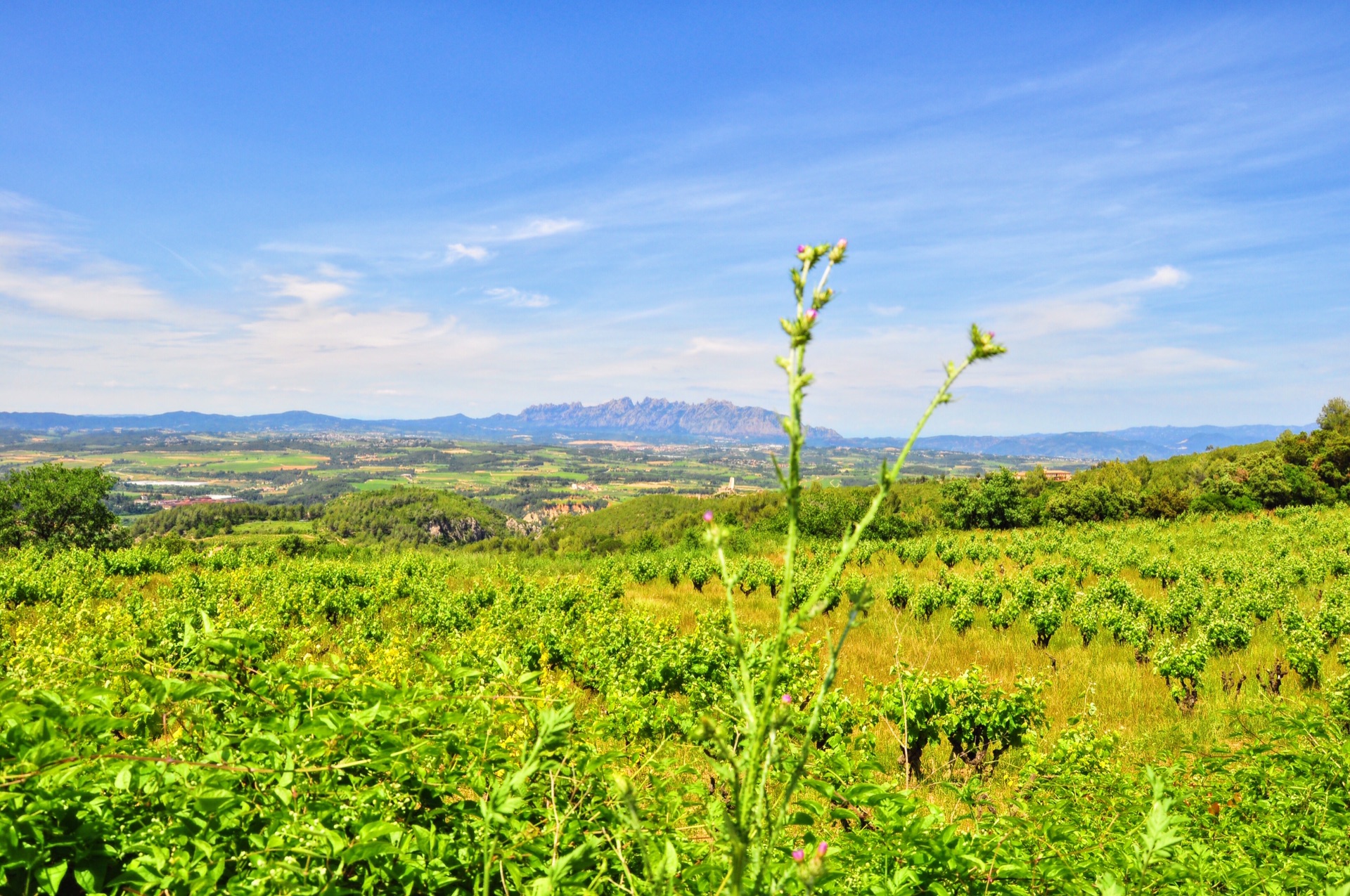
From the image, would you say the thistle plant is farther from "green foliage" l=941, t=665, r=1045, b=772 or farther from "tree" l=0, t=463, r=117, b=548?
"tree" l=0, t=463, r=117, b=548

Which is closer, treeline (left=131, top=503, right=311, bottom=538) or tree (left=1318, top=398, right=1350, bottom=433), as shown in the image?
tree (left=1318, top=398, right=1350, bottom=433)

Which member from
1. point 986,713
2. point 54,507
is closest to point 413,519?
point 54,507

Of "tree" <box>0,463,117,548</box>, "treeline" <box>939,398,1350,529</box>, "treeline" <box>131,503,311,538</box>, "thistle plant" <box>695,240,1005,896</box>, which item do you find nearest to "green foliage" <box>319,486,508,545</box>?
"treeline" <box>131,503,311,538</box>

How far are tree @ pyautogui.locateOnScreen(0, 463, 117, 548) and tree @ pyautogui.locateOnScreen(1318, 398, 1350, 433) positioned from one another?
305 ft

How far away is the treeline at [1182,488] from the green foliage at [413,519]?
9336 centimetres

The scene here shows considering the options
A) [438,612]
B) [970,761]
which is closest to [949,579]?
[970,761]

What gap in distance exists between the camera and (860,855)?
268 centimetres

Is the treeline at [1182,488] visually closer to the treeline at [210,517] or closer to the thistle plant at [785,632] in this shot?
the thistle plant at [785,632]

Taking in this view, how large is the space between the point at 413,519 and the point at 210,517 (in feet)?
113

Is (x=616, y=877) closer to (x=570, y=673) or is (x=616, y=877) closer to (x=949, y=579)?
(x=570, y=673)

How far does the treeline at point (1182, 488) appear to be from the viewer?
40750 mm

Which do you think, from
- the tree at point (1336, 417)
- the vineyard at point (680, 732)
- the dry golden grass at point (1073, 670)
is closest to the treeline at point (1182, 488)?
the tree at point (1336, 417)

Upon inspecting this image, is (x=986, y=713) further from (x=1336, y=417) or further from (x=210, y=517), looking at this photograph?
(x=210, y=517)

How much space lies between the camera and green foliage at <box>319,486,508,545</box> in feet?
391
